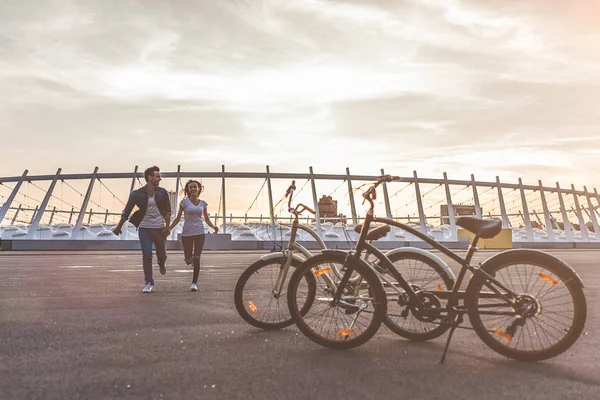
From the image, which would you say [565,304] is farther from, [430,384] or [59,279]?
[59,279]

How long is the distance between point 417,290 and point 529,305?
0.80 metres

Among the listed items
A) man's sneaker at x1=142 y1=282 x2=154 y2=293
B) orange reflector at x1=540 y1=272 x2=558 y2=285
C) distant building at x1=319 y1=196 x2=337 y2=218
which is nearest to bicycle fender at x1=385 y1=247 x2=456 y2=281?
orange reflector at x1=540 y1=272 x2=558 y2=285

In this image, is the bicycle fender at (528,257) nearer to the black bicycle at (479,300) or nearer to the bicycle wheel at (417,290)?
the black bicycle at (479,300)

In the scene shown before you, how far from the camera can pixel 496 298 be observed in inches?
165

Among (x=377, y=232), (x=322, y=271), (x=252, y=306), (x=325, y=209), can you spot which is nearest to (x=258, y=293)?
(x=252, y=306)

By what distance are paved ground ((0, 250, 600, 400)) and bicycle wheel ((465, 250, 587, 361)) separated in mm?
136

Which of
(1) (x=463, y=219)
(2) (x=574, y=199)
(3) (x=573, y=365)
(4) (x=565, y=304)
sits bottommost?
(3) (x=573, y=365)

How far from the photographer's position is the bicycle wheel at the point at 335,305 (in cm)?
438

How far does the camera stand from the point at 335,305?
466cm

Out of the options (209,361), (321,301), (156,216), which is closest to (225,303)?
(156,216)

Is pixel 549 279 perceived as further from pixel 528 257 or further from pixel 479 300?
pixel 479 300

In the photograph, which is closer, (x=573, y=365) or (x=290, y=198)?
(x=573, y=365)

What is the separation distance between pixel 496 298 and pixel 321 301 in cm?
137

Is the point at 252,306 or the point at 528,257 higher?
the point at 528,257
